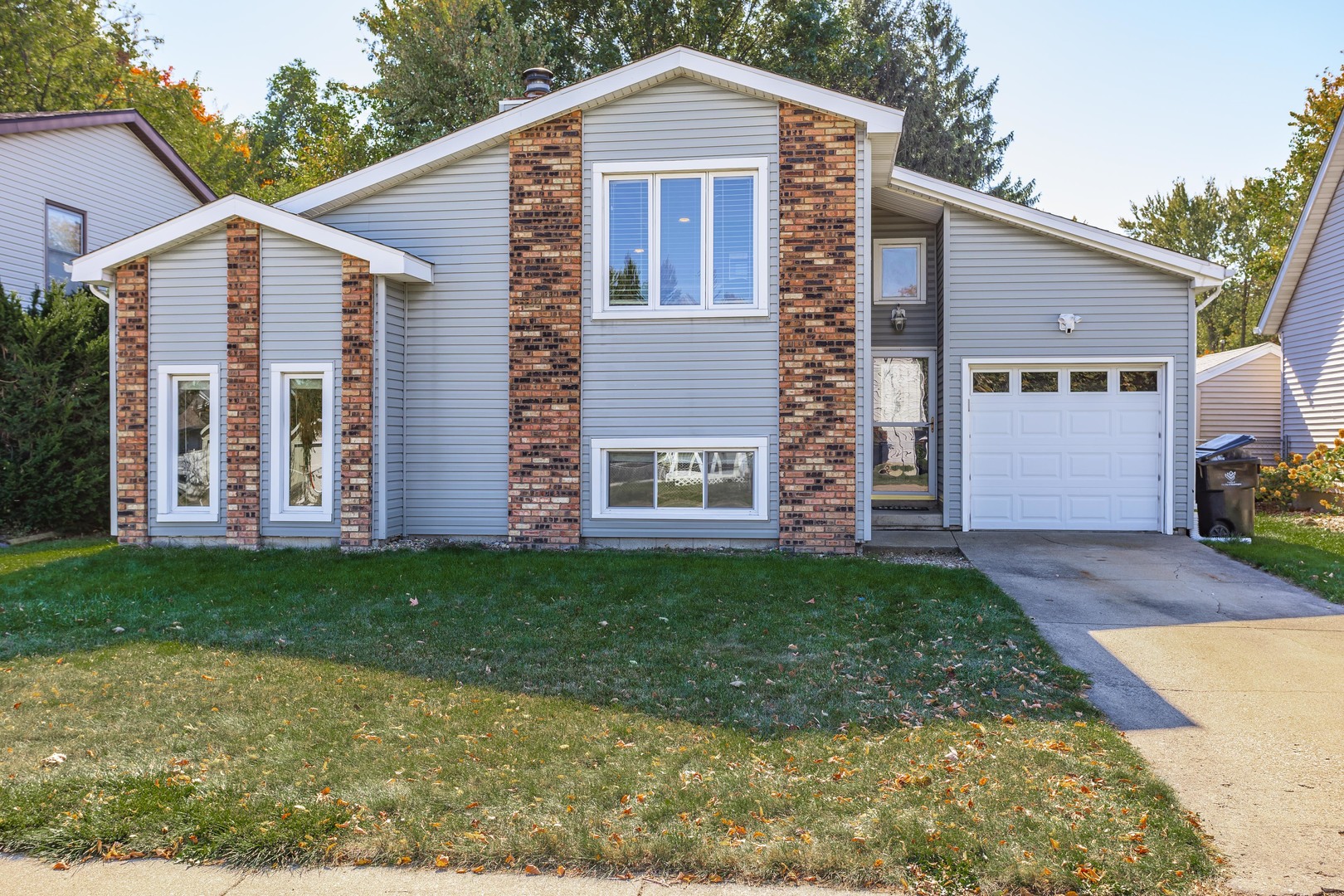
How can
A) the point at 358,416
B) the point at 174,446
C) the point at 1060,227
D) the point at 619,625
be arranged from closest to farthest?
the point at 619,625 < the point at 358,416 < the point at 174,446 < the point at 1060,227

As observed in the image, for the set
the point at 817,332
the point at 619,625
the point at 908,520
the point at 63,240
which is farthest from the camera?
the point at 63,240

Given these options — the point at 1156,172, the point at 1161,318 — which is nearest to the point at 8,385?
the point at 1161,318

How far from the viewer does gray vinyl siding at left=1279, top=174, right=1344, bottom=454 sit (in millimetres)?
Result: 15758

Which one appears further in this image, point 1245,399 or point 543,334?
point 1245,399

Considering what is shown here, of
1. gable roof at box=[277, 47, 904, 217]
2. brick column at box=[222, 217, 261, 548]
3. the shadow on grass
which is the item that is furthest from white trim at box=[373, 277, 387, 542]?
Result: gable roof at box=[277, 47, 904, 217]

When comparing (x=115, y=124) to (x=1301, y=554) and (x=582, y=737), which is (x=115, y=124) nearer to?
(x=582, y=737)

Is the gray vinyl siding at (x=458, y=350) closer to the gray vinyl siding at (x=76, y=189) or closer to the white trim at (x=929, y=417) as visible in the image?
the white trim at (x=929, y=417)

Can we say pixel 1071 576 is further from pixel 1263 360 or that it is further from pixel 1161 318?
pixel 1263 360

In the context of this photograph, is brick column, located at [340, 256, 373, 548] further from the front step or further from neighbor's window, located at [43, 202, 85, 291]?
neighbor's window, located at [43, 202, 85, 291]

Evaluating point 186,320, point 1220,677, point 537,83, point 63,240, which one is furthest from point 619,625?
point 63,240

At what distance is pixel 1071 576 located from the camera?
9.13 meters

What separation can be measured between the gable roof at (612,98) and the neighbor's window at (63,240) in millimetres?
6461

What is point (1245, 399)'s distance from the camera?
18.8m

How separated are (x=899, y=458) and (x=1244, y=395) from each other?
9.80 meters
